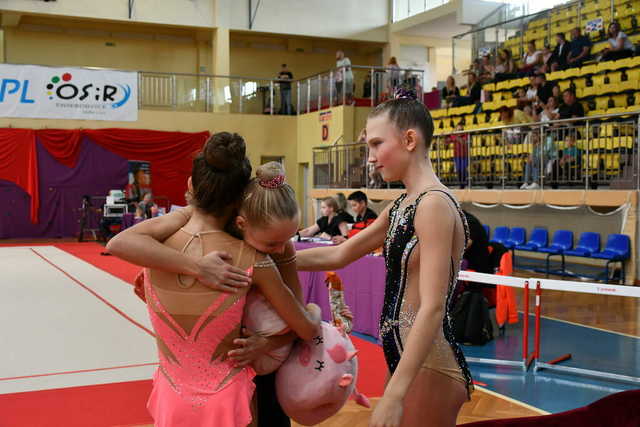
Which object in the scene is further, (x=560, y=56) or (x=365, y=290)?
(x=560, y=56)

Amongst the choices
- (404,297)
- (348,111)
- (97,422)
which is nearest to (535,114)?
(348,111)

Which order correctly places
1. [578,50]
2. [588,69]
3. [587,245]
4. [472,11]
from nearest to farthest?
[587,245], [588,69], [578,50], [472,11]

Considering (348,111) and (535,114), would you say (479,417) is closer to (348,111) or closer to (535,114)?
(535,114)

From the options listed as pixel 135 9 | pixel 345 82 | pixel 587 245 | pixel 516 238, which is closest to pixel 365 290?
pixel 587 245

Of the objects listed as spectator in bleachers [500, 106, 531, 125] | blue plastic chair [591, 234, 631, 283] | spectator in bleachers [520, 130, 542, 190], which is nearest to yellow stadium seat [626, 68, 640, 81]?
spectator in bleachers [500, 106, 531, 125]

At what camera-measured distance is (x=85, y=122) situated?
60.9 ft

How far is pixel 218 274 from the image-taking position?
1.67m

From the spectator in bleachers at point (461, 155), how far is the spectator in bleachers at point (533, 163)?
1.50m

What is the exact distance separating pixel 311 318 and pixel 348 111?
53.8 feet

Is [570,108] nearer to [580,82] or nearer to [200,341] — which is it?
[580,82]

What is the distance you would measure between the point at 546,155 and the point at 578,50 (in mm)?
4225

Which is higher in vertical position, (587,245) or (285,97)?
(285,97)

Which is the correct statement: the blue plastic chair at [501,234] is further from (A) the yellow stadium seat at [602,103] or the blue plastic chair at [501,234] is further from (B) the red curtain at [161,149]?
(B) the red curtain at [161,149]

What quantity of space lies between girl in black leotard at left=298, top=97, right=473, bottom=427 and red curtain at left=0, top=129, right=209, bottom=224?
1659 centimetres
